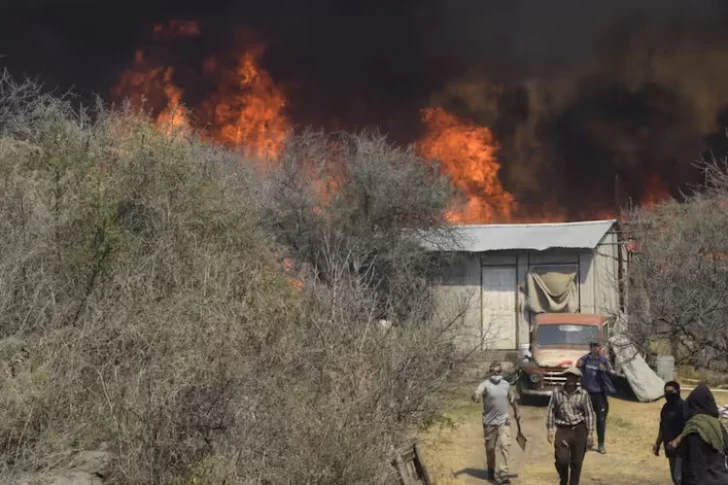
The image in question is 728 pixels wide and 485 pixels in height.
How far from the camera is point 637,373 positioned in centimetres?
2084

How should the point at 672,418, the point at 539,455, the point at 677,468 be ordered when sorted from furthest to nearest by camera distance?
the point at 539,455
the point at 672,418
the point at 677,468

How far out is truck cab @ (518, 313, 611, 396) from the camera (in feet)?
64.0

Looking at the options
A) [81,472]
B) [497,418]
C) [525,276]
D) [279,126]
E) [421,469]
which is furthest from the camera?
[279,126]

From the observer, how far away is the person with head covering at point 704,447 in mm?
7512

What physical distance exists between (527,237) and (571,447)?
18.1 meters

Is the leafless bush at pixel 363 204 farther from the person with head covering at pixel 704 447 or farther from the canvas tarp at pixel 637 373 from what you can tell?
the person with head covering at pixel 704 447

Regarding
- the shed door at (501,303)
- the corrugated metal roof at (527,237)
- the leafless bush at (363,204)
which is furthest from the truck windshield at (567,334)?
the shed door at (501,303)

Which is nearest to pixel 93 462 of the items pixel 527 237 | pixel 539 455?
pixel 539 455

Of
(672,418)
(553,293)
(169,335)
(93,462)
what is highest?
(553,293)

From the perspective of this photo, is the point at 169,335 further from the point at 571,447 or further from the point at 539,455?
the point at 539,455

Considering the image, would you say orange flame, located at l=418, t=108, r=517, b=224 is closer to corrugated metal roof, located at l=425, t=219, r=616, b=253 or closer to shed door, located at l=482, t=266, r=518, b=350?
corrugated metal roof, located at l=425, t=219, r=616, b=253

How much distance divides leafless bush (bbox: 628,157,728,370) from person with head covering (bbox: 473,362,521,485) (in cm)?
906

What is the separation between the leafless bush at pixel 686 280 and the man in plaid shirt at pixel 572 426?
32.2 feet

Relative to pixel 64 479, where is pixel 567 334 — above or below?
above
